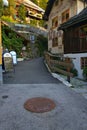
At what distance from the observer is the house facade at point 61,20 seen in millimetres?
17727

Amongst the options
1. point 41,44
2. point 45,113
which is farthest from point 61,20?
point 45,113

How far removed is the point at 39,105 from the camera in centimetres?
656

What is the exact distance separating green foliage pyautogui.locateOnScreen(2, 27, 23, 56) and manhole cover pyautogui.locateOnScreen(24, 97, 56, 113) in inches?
684

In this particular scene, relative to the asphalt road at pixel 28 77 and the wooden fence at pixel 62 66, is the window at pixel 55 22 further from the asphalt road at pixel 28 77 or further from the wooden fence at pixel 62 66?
the asphalt road at pixel 28 77

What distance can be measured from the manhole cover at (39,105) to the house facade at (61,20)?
371 inches

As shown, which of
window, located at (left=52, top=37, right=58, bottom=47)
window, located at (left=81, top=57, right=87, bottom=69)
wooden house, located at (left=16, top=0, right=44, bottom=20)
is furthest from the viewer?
wooden house, located at (left=16, top=0, right=44, bottom=20)

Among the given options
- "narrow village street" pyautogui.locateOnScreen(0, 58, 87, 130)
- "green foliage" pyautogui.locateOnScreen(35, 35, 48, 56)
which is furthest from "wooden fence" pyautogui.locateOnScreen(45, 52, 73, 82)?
"green foliage" pyautogui.locateOnScreen(35, 35, 48, 56)

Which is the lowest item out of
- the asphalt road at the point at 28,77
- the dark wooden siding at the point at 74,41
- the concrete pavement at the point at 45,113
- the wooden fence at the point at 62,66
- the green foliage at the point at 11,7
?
the concrete pavement at the point at 45,113

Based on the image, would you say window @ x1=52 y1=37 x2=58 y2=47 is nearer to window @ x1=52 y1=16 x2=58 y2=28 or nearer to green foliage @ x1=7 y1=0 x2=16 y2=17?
window @ x1=52 y1=16 x2=58 y2=28

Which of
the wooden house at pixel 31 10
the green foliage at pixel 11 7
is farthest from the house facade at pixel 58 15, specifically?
the wooden house at pixel 31 10

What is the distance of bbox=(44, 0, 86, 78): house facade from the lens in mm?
17727

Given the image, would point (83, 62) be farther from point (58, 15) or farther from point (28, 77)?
point (58, 15)

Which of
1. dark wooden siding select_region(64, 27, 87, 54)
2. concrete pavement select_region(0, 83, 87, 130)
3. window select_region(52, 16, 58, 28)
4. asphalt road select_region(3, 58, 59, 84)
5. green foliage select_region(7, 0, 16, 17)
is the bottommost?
concrete pavement select_region(0, 83, 87, 130)

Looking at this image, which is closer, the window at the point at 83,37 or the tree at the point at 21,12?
the window at the point at 83,37
